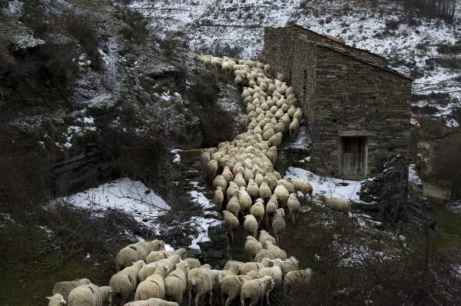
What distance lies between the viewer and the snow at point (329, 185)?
Result: 44.9 feet

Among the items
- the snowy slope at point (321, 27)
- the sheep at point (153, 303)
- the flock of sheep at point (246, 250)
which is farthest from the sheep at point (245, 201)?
the snowy slope at point (321, 27)

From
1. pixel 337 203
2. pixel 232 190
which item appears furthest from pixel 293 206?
pixel 337 203

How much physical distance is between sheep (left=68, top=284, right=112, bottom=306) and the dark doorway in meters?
9.25

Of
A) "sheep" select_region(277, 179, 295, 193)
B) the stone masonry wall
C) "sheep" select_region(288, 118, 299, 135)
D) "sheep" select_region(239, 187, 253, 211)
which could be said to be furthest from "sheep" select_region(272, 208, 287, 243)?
"sheep" select_region(288, 118, 299, 135)

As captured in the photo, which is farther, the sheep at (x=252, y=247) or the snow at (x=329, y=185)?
the snow at (x=329, y=185)

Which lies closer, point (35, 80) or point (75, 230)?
point (75, 230)

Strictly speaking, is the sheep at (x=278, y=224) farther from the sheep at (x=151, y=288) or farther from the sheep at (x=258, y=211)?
the sheep at (x=151, y=288)

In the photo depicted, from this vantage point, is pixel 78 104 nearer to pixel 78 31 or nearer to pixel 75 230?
pixel 78 31

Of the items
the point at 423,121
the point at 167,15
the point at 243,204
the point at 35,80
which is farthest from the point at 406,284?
the point at 167,15

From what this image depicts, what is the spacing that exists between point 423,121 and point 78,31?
14980 mm

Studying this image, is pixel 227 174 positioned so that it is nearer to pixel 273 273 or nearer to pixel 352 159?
pixel 273 273

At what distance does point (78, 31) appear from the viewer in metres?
12.3

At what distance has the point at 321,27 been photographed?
4122 cm

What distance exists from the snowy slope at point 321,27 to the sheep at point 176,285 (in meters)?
27.8
